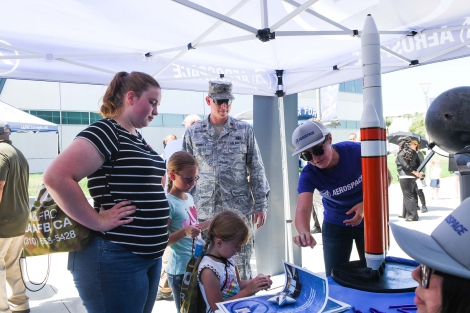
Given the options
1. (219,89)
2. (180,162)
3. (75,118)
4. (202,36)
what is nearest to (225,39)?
(202,36)

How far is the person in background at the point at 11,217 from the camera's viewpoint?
11.4ft

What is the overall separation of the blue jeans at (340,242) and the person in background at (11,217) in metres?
2.68

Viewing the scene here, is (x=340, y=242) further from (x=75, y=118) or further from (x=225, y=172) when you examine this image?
(x=75, y=118)

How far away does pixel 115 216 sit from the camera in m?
1.56

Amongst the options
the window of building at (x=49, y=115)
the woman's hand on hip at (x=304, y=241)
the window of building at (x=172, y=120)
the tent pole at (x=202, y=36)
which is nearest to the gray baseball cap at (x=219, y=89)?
the tent pole at (x=202, y=36)

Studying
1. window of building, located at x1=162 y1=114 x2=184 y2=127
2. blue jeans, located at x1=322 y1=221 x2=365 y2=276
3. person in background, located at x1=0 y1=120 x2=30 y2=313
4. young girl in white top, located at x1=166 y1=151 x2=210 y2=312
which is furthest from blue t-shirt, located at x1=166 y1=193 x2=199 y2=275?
window of building, located at x1=162 y1=114 x2=184 y2=127

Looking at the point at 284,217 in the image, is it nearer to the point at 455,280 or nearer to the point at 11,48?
the point at 11,48

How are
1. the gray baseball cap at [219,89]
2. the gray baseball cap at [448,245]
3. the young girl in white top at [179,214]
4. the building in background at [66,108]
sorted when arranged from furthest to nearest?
the building in background at [66,108], the gray baseball cap at [219,89], the young girl in white top at [179,214], the gray baseball cap at [448,245]

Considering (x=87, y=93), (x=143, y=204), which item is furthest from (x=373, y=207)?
(x=87, y=93)

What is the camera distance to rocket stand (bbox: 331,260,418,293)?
1310 millimetres

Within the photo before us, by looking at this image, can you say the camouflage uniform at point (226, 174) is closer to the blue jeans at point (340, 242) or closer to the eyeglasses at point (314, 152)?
the blue jeans at point (340, 242)

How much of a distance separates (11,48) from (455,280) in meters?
3.33

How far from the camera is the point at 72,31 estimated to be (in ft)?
10.4

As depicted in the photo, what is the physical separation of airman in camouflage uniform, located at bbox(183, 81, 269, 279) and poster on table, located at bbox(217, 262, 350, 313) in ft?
6.10
